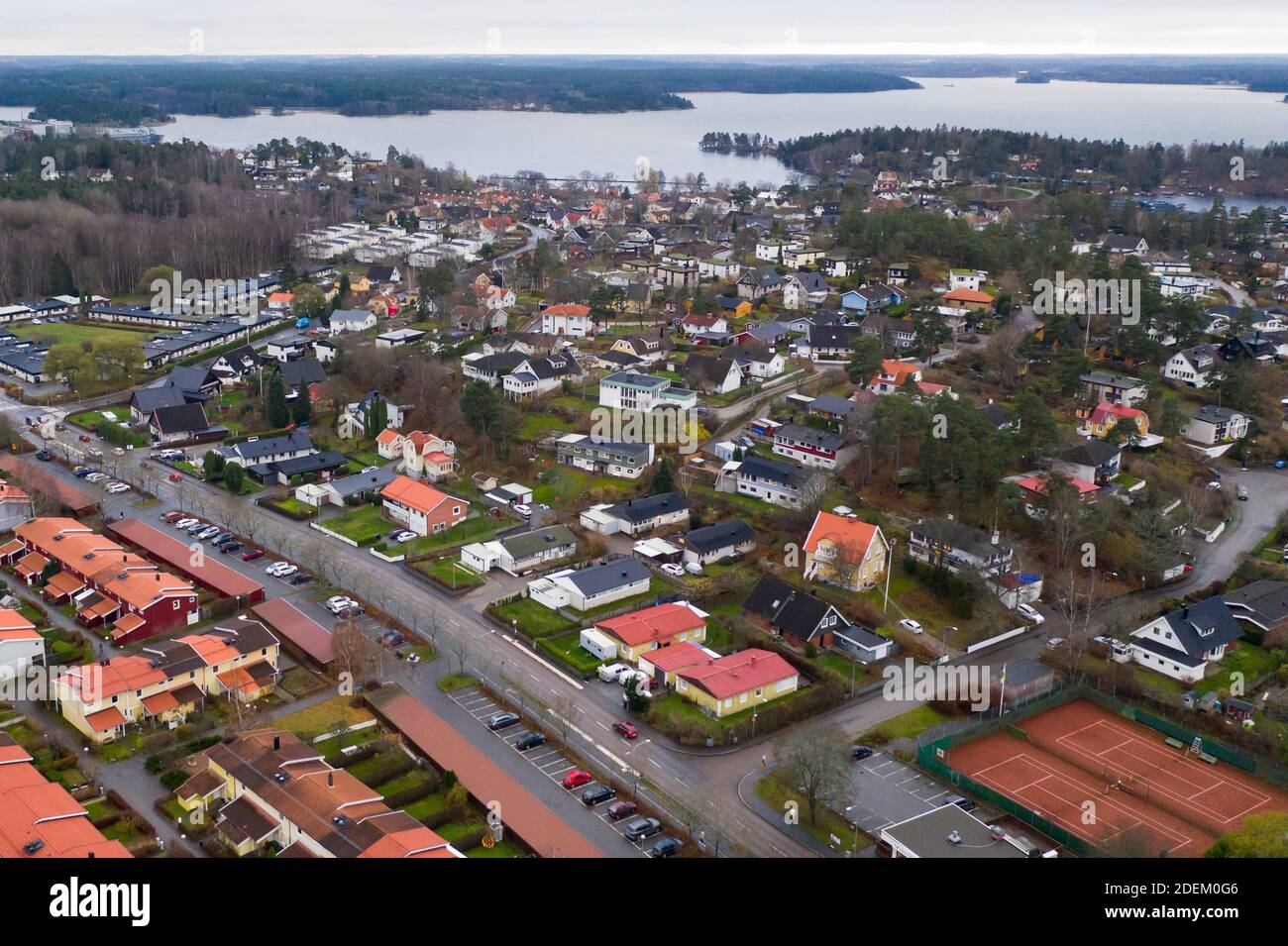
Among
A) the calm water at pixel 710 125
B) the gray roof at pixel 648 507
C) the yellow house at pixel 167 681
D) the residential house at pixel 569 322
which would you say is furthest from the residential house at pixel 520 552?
the calm water at pixel 710 125

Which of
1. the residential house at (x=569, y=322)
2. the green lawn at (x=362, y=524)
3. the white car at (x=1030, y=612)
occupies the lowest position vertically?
the white car at (x=1030, y=612)

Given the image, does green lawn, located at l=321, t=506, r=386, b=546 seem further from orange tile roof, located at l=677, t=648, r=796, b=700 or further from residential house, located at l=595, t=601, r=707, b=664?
orange tile roof, located at l=677, t=648, r=796, b=700

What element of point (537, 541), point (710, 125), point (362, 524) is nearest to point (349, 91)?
point (710, 125)

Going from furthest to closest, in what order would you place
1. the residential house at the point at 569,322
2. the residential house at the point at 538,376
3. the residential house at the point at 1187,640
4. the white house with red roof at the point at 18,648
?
→ the residential house at the point at 569,322
the residential house at the point at 538,376
the residential house at the point at 1187,640
the white house with red roof at the point at 18,648

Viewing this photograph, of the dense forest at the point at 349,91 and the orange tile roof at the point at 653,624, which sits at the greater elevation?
the dense forest at the point at 349,91

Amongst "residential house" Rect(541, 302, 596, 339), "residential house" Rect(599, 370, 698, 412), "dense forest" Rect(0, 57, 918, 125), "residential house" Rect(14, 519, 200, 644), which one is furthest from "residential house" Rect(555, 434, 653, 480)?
"dense forest" Rect(0, 57, 918, 125)

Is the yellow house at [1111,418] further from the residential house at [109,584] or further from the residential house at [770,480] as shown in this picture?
the residential house at [109,584]

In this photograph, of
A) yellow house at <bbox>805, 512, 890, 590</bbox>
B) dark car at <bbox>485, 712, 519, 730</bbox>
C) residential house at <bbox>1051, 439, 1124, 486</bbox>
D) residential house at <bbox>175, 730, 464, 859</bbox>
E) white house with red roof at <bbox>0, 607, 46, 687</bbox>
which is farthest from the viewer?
residential house at <bbox>1051, 439, 1124, 486</bbox>
